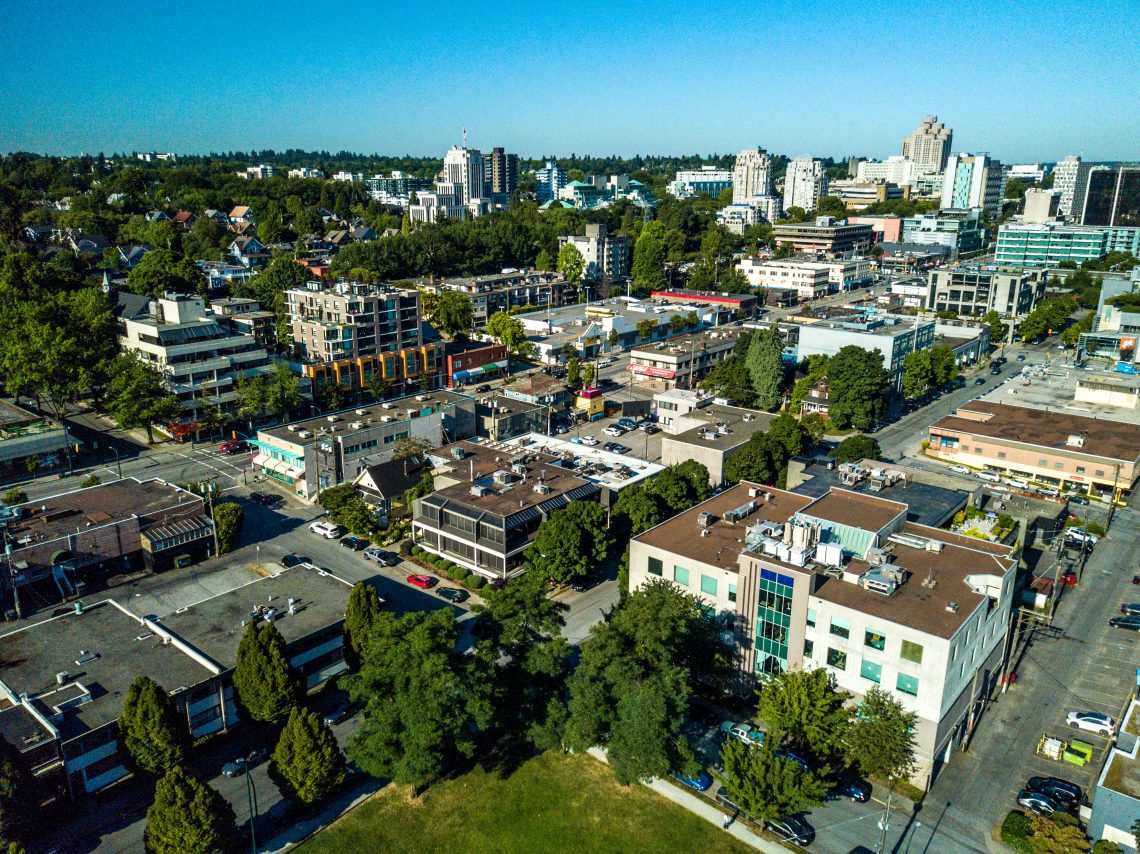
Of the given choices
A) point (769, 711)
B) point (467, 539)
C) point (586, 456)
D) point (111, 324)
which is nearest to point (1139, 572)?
point (769, 711)

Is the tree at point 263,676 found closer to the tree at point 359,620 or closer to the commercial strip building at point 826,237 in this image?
the tree at point 359,620

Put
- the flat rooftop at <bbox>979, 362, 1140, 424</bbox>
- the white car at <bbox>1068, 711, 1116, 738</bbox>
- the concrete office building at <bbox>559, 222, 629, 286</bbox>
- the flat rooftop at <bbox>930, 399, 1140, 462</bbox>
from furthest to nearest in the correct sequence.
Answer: the concrete office building at <bbox>559, 222, 629, 286</bbox> → the flat rooftop at <bbox>979, 362, 1140, 424</bbox> → the flat rooftop at <bbox>930, 399, 1140, 462</bbox> → the white car at <bbox>1068, 711, 1116, 738</bbox>

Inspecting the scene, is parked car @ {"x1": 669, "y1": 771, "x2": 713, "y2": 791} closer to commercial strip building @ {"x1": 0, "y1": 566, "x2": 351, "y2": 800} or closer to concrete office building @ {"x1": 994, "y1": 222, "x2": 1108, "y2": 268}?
commercial strip building @ {"x1": 0, "y1": 566, "x2": 351, "y2": 800}

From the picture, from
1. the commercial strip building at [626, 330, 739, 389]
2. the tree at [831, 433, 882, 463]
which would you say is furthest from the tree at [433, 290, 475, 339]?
the tree at [831, 433, 882, 463]

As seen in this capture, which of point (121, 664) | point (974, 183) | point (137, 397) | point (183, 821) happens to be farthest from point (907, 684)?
point (974, 183)

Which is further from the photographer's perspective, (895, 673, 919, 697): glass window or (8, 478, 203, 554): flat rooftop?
(8, 478, 203, 554): flat rooftop

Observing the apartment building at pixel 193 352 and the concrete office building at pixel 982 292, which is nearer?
the apartment building at pixel 193 352

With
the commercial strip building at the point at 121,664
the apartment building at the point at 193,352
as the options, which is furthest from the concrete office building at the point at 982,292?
the commercial strip building at the point at 121,664
